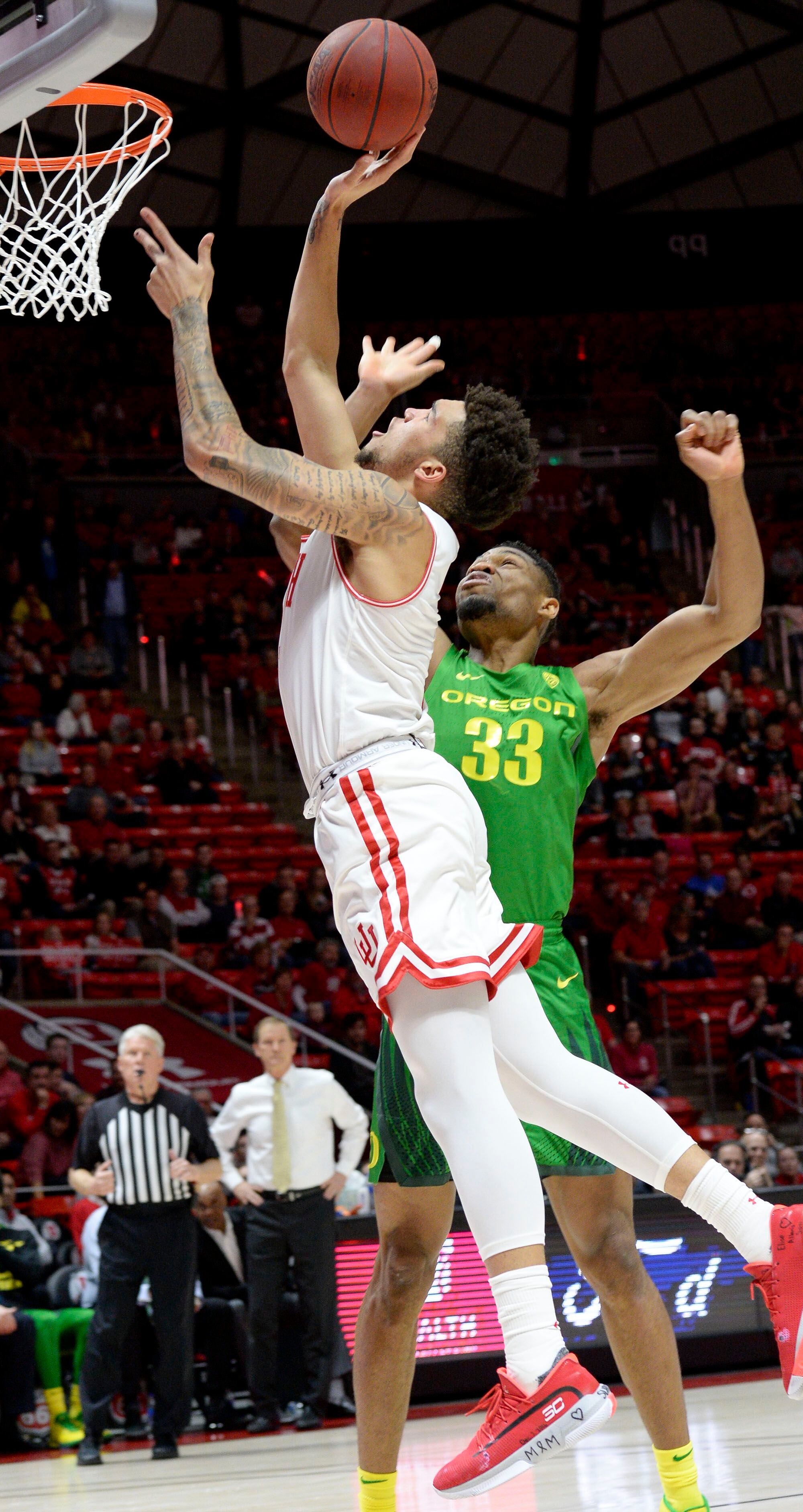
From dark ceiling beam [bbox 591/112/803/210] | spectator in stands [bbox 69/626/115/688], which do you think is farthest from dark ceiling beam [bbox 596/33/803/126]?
spectator in stands [bbox 69/626/115/688]

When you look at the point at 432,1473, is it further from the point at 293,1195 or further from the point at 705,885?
the point at 705,885

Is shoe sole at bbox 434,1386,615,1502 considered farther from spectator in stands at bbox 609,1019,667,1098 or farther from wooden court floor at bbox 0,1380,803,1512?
spectator in stands at bbox 609,1019,667,1098

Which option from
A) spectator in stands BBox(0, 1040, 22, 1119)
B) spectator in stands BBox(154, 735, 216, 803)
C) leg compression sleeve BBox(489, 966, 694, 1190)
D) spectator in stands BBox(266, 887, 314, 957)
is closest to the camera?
leg compression sleeve BBox(489, 966, 694, 1190)

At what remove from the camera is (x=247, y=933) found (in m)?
15.7

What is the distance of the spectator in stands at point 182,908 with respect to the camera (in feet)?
51.3

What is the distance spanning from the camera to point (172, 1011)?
14.2 meters

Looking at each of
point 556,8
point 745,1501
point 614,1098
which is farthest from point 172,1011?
→ point 556,8

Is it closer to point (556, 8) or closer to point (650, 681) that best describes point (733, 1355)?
point (650, 681)

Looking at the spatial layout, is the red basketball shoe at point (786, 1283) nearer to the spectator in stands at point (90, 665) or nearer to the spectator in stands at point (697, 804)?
the spectator in stands at point (697, 804)

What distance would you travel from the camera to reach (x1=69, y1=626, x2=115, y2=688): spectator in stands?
19500 mm

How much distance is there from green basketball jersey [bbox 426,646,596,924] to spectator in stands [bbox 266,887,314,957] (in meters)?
10.8

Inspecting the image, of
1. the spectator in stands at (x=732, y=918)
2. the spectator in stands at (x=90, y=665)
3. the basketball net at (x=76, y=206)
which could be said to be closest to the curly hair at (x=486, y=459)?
the basketball net at (x=76, y=206)

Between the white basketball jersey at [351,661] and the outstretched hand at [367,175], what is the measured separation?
787 millimetres

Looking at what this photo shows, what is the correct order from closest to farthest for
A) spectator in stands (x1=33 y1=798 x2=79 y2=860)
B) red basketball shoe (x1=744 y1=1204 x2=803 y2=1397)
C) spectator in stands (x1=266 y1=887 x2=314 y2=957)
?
1. red basketball shoe (x1=744 y1=1204 x2=803 y2=1397)
2. spectator in stands (x1=266 y1=887 x2=314 y2=957)
3. spectator in stands (x1=33 y1=798 x2=79 y2=860)
